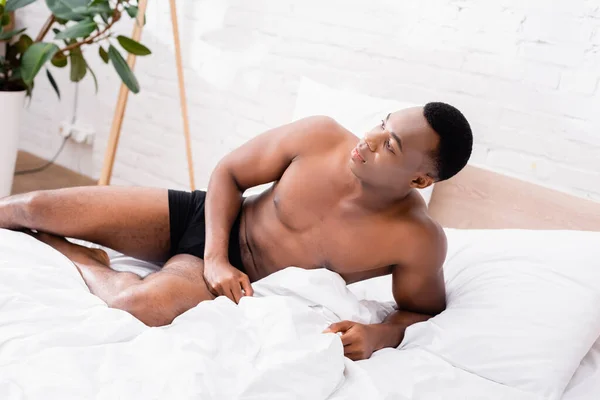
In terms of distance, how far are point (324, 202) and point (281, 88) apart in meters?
1.18

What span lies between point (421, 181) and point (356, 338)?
38cm

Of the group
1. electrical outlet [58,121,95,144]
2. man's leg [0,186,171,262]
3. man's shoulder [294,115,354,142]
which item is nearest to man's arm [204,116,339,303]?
man's shoulder [294,115,354,142]

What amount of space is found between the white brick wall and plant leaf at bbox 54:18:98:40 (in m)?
0.53

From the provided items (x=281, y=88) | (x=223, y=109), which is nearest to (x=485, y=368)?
(x=281, y=88)

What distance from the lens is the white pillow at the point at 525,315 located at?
1.40 metres

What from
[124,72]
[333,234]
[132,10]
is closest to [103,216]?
[333,234]

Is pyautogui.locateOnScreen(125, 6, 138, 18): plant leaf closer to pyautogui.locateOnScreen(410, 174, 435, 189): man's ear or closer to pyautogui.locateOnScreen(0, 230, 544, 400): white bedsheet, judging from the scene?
pyautogui.locateOnScreen(0, 230, 544, 400): white bedsheet

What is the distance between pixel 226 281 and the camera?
148cm

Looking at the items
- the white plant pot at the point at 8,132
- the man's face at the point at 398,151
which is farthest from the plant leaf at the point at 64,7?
the man's face at the point at 398,151

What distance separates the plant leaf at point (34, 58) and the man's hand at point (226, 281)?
1355 mm

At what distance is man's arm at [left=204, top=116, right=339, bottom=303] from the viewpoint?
5.30ft

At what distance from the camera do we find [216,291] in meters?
1.50

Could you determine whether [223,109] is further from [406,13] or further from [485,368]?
[485,368]

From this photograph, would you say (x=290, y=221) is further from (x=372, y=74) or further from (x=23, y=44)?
(x=23, y=44)
